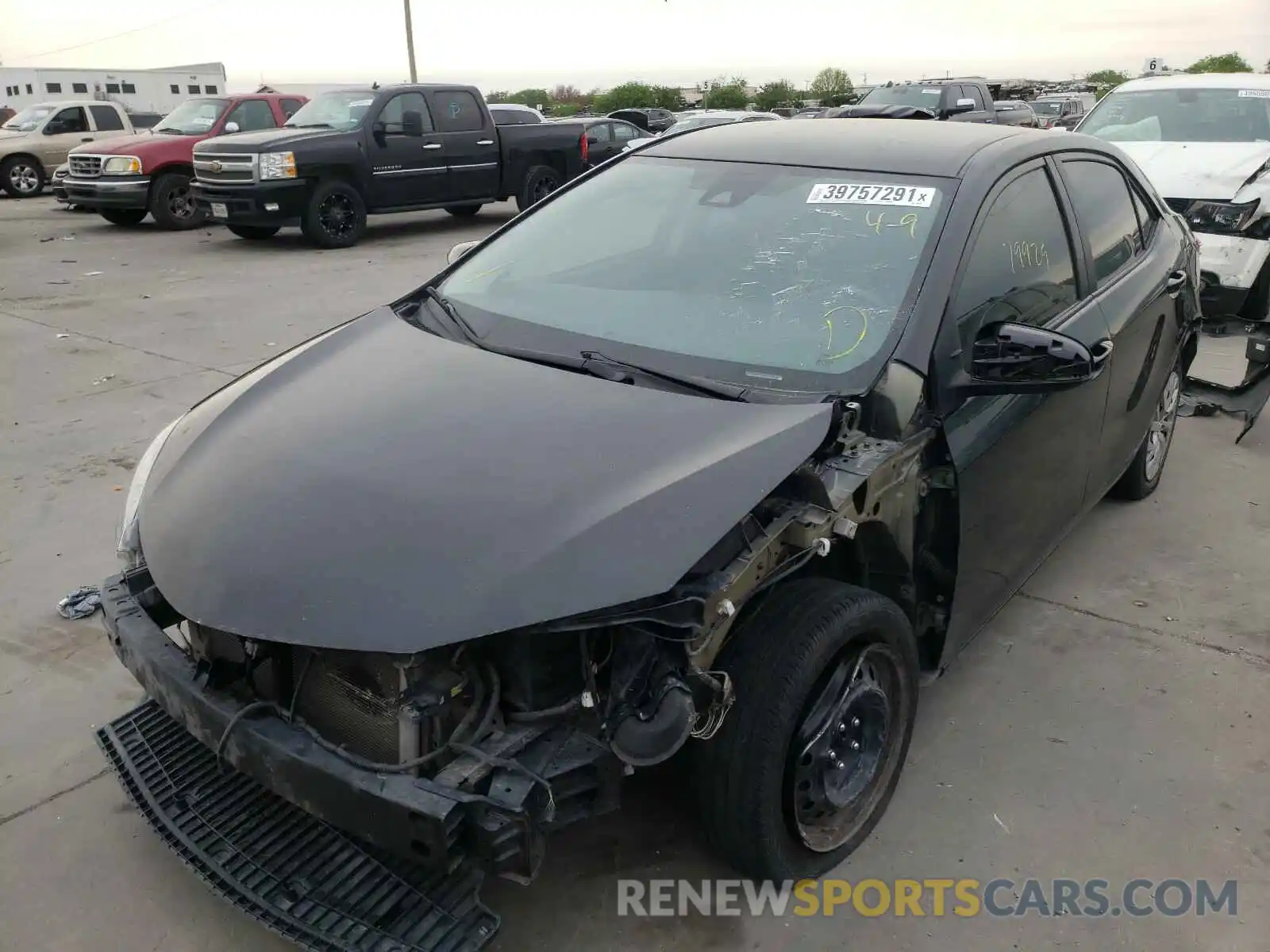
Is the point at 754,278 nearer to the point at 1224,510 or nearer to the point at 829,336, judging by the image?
the point at 829,336

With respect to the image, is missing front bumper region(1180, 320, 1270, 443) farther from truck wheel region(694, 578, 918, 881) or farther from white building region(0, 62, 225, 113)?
white building region(0, 62, 225, 113)

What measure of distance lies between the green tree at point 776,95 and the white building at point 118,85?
25.1 m

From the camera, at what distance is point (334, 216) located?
12.6 metres

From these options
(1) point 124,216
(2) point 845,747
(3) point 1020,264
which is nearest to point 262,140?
(1) point 124,216

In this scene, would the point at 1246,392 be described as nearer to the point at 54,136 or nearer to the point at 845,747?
the point at 845,747

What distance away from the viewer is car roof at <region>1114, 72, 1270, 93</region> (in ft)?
30.4

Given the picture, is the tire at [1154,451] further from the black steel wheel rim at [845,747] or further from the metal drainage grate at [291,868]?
the metal drainage grate at [291,868]

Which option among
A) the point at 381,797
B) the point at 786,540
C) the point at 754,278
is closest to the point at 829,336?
the point at 754,278

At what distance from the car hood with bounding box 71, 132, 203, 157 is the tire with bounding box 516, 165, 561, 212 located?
4308mm

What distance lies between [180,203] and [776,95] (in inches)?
1816

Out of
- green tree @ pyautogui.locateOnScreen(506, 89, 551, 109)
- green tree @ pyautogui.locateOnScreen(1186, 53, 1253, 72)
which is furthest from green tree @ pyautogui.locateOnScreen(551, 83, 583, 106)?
green tree @ pyautogui.locateOnScreen(1186, 53, 1253, 72)

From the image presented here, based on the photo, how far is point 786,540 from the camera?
234 cm

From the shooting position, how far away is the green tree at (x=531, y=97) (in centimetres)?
5478

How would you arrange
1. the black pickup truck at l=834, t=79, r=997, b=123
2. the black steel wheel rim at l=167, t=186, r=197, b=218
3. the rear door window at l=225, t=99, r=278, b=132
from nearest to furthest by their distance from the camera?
the black steel wheel rim at l=167, t=186, r=197, b=218 → the rear door window at l=225, t=99, r=278, b=132 → the black pickup truck at l=834, t=79, r=997, b=123
